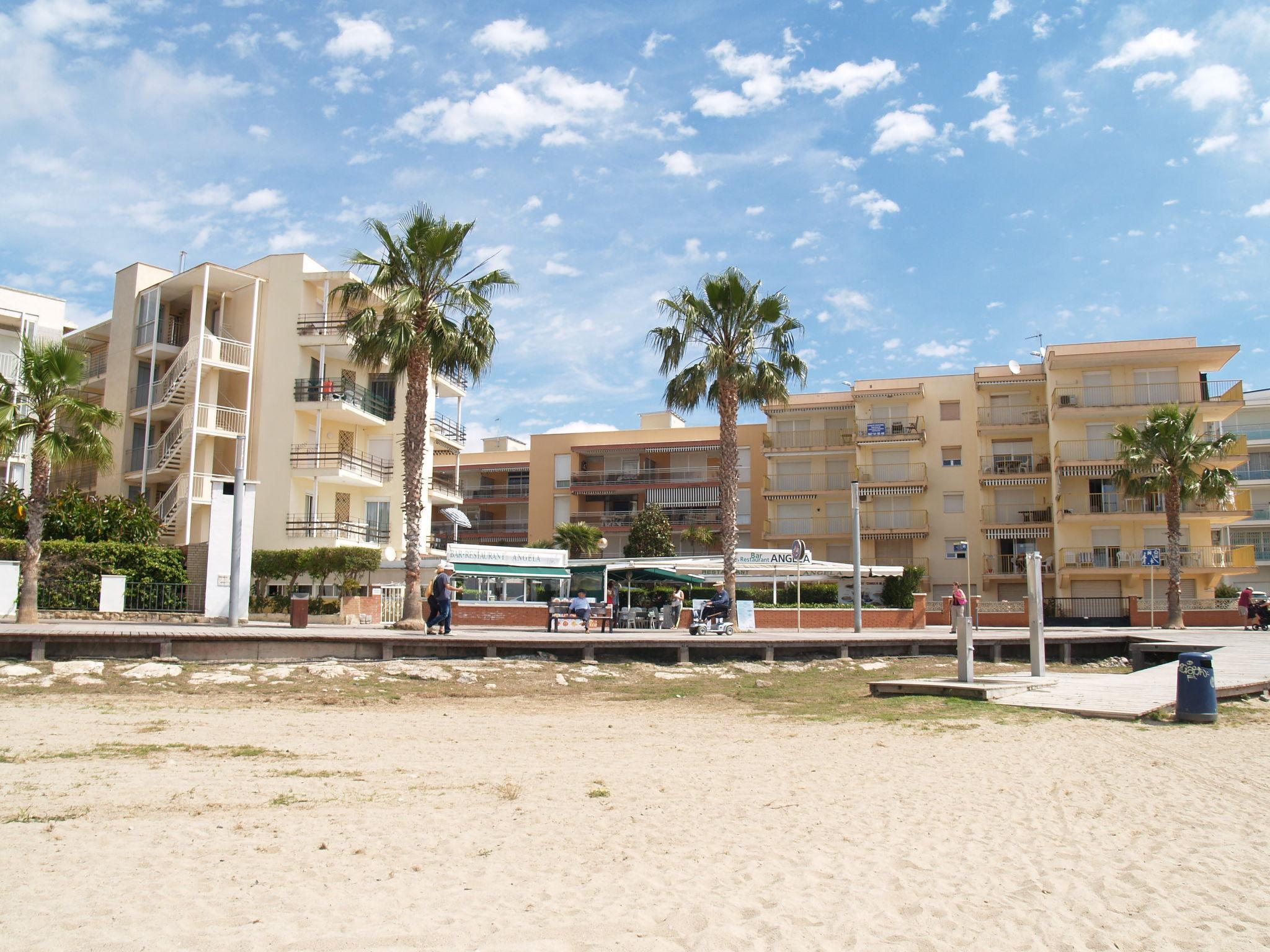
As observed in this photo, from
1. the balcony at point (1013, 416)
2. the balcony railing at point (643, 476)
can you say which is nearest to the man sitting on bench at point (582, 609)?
the balcony railing at point (643, 476)

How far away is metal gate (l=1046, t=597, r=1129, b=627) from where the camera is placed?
4131cm

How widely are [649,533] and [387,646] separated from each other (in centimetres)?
3094

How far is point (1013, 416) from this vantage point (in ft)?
166

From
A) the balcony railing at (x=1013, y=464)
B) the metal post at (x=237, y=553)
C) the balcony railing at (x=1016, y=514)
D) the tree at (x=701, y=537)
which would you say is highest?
the balcony railing at (x=1013, y=464)

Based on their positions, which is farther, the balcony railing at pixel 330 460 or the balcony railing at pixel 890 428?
the balcony railing at pixel 890 428

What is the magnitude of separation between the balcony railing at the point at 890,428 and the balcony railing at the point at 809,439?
114 cm

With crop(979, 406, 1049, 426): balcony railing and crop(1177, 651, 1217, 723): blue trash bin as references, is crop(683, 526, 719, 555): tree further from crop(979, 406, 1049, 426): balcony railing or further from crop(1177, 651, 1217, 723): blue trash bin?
crop(1177, 651, 1217, 723): blue trash bin

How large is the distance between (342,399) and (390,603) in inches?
375

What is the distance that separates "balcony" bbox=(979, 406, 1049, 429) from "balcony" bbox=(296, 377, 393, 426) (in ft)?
103

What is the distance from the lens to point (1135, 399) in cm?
4725

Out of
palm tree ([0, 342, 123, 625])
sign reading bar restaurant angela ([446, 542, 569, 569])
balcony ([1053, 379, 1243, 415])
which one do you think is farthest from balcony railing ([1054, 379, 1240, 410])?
palm tree ([0, 342, 123, 625])

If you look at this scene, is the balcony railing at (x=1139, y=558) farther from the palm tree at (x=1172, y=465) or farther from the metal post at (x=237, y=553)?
the metal post at (x=237, y=553)

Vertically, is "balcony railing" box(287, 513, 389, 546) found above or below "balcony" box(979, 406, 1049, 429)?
below

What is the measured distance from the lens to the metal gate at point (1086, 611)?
136 ft
